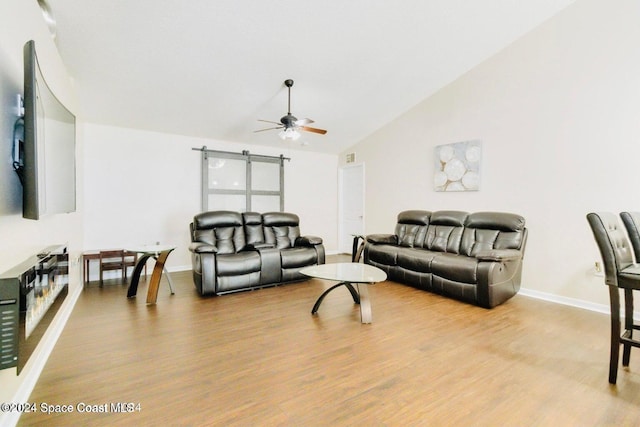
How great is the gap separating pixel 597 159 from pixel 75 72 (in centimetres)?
609

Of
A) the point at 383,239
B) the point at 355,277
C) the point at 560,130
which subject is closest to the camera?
the point at 355,277

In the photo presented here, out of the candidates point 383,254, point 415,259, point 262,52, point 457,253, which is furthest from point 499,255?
point 262,52

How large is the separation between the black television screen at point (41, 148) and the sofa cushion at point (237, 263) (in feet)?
5.99

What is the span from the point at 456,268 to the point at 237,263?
276 centimetres


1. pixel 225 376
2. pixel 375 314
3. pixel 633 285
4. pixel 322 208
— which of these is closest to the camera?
pixel 633 285

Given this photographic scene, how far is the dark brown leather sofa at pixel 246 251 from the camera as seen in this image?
378 cm

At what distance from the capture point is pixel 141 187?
493cm

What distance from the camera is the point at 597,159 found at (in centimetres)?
339

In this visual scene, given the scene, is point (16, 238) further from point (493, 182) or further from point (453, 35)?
point (493, 182)

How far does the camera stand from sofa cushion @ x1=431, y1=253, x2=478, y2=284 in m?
3.45

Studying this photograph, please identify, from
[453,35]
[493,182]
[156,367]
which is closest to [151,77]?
[156,367]

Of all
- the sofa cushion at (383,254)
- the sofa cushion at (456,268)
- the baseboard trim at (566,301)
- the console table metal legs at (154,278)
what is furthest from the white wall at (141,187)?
the baseboard trim at (566,301)

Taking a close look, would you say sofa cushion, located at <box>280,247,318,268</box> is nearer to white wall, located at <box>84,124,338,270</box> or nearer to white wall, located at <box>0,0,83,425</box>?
white wall, located at <box>84,124,338,270</box>

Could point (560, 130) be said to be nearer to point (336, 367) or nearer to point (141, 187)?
point (336, 367)
